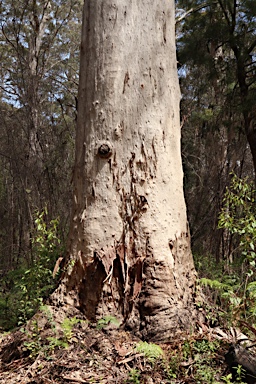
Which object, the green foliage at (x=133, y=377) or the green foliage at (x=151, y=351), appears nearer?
the green foliage at (x=133, y=377)

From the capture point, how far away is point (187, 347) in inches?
116

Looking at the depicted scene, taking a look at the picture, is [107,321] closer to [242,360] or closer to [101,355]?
[101,355]

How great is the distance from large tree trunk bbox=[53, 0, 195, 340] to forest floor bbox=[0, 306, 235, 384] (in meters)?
0.15

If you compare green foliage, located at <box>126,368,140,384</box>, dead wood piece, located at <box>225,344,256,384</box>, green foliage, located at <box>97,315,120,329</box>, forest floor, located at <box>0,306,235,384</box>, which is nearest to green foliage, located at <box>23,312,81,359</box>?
forest floor, located at <box>0,306,235,384</box>

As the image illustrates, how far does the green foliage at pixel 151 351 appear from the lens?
283 cm

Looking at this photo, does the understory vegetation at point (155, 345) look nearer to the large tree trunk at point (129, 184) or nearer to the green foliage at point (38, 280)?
the green foliage at point (38, 280)

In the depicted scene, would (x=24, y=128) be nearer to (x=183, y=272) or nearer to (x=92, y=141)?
(x=92, y=141)

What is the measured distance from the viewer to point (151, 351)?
284cm

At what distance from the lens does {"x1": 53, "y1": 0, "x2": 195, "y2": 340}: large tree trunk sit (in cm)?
323

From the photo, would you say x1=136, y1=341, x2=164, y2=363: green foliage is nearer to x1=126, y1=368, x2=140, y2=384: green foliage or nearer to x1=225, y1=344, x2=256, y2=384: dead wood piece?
x1=126, y1=368, x2=140, y2=384: green foliage

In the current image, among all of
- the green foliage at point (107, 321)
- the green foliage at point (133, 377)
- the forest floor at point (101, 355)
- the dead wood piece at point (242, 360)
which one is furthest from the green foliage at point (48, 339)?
the dead wood piece at point (242, 360)

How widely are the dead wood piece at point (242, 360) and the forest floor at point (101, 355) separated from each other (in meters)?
0.08

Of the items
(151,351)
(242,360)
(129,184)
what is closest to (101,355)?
(151,351)

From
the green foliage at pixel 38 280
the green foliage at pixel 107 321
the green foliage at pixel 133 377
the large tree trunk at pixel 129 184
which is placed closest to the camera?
the green foliage at pixel 133 377
